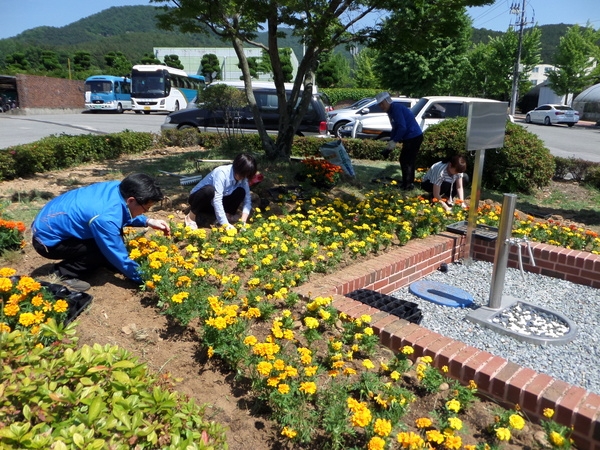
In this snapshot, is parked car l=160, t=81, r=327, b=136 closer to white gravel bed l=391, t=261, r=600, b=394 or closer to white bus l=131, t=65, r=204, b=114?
white gravel bed l=391, t=261, r=600, b=394

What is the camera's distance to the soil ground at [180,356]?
7.48 ft

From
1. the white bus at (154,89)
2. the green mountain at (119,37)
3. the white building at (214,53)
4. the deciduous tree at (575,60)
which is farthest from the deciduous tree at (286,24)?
the green mountain at (119,37)

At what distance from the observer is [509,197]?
3.42 metres

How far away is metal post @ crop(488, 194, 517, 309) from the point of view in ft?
11.3

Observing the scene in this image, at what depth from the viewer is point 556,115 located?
31141mm

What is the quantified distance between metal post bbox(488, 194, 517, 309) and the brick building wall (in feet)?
109

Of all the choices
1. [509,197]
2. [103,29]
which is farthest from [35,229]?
[103,29]

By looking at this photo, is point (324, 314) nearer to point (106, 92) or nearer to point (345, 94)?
point (106, 92)

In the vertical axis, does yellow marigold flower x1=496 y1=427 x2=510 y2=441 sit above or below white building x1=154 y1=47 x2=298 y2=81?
below

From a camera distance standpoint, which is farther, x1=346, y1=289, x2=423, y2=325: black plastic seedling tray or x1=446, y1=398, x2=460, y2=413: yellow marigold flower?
x1=346, y1=289, x2=423, y2=325: black plastic seedling tray

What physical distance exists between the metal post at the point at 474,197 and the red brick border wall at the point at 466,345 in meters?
0.21

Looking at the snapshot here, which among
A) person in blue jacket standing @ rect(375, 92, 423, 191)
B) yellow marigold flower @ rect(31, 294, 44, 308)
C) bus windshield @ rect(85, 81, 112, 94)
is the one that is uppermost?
bus windshield @ rect(85, 81, 112, 94)

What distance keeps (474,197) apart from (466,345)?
1953mm

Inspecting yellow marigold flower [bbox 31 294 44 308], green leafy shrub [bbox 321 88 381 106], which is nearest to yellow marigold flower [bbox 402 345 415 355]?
yellow marigold flower [bbox 31 294 44 308]
